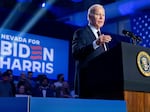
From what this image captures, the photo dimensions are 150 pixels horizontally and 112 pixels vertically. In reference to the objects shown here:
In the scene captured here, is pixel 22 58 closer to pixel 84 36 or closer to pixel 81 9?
pixel 81 9

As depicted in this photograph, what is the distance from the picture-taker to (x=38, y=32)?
6.80 m

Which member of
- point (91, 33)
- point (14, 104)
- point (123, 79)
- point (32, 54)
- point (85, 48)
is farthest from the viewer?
point (32, 54)

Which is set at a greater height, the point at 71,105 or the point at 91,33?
the point at 91,33

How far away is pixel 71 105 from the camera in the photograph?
0.96 meters

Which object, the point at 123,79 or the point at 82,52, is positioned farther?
the point at 82,52

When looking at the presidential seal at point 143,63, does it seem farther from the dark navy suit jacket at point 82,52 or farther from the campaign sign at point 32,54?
the campaign sign at point 32,54

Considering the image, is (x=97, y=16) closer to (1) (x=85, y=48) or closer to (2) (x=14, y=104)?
(1) (x=85, y=48)

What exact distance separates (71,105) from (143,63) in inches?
17.3

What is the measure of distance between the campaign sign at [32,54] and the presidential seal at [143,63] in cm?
486

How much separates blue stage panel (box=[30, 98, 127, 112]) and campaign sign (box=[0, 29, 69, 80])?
199 inches

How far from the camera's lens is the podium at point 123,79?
47.3 inches

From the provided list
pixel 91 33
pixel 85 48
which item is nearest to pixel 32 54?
pixel 91 33

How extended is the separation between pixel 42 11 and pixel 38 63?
2.55 metres

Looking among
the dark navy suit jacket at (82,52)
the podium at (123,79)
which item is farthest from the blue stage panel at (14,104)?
the dark navy suit jacket at (82,52)
